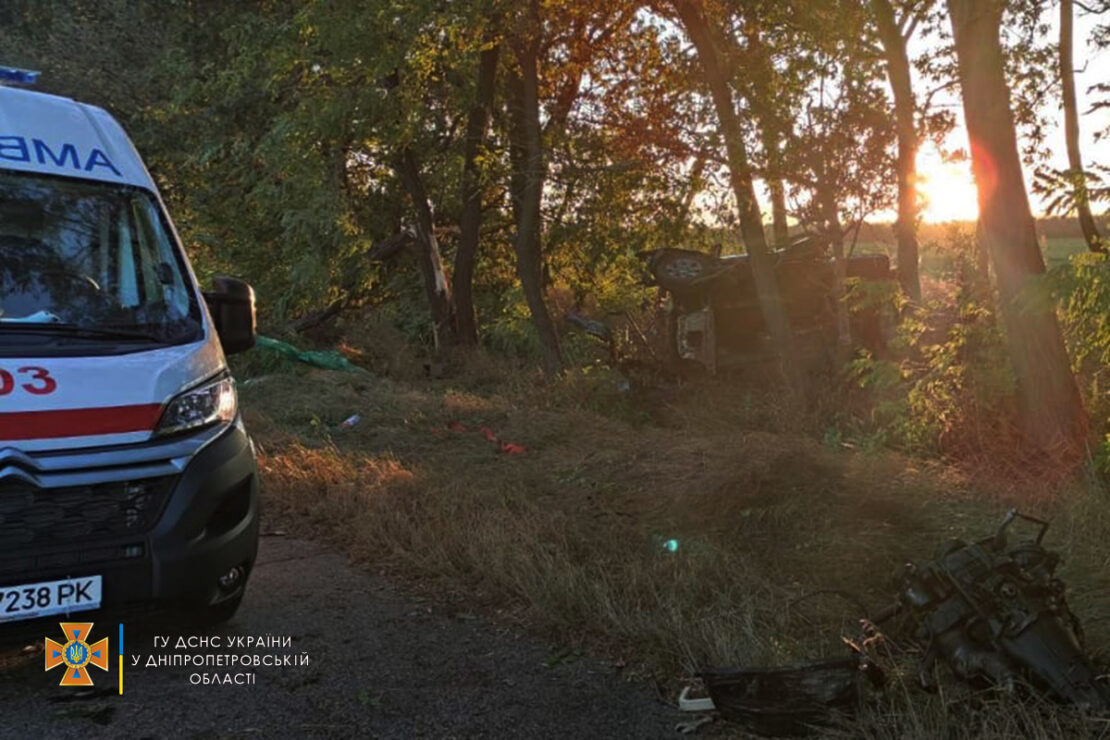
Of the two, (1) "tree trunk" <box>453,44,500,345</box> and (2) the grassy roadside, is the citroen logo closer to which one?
(2) the grassy roadside

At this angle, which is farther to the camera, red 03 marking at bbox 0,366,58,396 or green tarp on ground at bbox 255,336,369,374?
green tarp on ground at bbox 255,336,369,374

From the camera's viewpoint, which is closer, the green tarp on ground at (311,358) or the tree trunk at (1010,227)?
the tree trunk at (1010,227)

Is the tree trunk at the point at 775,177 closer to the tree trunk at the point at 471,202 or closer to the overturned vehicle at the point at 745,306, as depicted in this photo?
the overturned vehicle at the point at 745,306

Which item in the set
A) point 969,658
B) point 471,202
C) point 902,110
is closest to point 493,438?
point 969,658

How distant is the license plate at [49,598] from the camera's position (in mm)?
3344

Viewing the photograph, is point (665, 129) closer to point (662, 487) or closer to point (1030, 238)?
point (1030, 238)

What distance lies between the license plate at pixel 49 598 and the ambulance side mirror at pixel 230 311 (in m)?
1.43

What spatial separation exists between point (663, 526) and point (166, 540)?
3390 mm

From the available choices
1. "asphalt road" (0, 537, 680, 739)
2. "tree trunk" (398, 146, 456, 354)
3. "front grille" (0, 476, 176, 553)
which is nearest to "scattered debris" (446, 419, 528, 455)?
"asphalt road" (0, 537, 680, 739)

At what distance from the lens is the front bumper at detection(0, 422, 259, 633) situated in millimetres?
3455

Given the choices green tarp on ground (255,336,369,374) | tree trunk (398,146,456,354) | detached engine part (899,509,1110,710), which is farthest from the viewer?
tree trunk (398,146,456,354)

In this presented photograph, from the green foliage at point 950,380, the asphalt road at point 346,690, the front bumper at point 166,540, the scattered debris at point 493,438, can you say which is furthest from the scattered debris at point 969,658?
the scattered debris at point 493,438

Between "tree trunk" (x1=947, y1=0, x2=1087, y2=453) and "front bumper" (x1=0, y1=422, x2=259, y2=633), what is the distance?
609 cm

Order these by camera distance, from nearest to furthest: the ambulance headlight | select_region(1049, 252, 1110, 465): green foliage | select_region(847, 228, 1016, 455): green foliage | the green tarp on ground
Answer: the ambulance headlight
select_region(1049, 252, 1110, 465): green foliage
select_region(847, 228, 1016, 455): green foliage
the green tarp on ground
